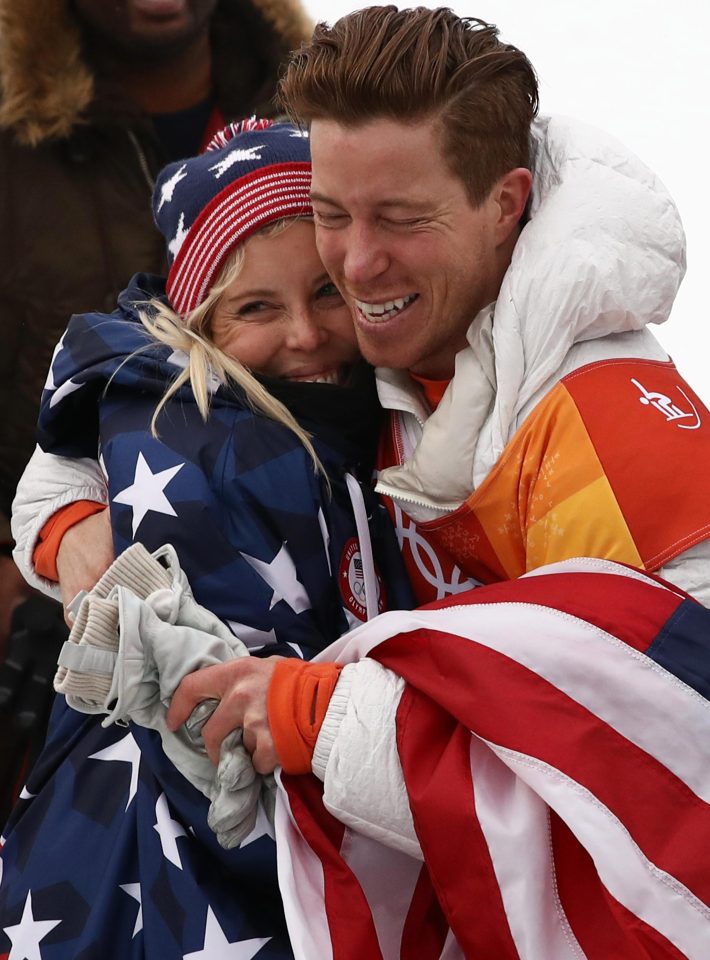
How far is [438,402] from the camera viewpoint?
55.2 inches

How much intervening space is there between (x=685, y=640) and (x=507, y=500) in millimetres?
263

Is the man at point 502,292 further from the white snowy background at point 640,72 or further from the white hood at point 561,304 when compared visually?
the white snowy background at point 640,72

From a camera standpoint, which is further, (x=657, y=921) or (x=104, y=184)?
(x=104, y=184)

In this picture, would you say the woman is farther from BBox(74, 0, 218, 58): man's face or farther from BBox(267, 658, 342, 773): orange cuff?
BBox(74, 0, 218, 58): man's face

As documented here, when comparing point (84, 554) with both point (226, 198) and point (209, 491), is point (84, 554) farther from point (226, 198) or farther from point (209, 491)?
point (226, 198)

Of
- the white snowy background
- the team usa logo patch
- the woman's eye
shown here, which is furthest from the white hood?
the white snowy background

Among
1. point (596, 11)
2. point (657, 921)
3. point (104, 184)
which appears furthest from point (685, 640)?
point (596, 11)

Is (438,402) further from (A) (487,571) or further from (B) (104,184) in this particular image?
(B) (104,184)

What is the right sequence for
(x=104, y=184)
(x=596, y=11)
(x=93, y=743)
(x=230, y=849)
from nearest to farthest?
(x=230, y=849) < (x=93, y=743) < (x=104, y=184) < (x=596, y=11)

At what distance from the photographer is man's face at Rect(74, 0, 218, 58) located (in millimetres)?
2004

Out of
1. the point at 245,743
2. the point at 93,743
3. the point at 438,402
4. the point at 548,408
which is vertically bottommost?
the point at 93,743

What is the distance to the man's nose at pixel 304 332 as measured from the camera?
139 cm

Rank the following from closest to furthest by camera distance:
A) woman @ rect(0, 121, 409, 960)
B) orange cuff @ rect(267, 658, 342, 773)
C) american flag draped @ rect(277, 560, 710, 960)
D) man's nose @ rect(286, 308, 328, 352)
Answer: american flag draped @ rect(277, 560, 710, 960)
orange cuff @ rect(267, 658, 342, 773)
woman @ rect(0, 121, 409, 960)
man's nose @ rect(286, 308, 328, 352)

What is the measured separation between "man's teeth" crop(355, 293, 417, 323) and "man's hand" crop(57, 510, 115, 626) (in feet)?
1.31
